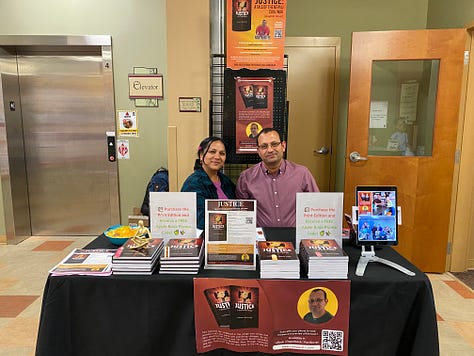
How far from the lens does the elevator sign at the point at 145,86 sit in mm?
3471

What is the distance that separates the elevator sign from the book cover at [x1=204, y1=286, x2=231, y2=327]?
266cm

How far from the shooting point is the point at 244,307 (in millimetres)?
1243

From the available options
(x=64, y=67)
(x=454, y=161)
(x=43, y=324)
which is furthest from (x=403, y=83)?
(x=64, y=67)

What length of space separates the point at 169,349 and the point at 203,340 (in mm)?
148

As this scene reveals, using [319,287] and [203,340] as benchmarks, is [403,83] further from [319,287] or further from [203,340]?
[203,340]

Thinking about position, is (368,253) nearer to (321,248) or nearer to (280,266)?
(321,248)

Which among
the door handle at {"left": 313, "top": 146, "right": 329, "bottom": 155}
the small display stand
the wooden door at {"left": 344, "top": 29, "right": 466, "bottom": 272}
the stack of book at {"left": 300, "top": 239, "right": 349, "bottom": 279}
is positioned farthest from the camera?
the door handle at {"left": 313, "top": 146, "right": 329, "bottom": 155}

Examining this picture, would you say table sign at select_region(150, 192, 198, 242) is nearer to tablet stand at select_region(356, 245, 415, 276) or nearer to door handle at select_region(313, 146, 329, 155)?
tablet stand at select_region(356, 245, 415, 276)

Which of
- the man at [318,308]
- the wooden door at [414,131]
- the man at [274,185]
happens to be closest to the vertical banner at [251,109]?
the man at [274,185]

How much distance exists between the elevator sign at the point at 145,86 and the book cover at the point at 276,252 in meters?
2.56

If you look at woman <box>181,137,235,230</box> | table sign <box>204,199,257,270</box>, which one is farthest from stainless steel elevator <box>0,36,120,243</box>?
table sign <box>204,199,257,270</box>

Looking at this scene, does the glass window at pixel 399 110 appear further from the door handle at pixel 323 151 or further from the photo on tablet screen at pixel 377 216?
the photo on tablet screen at pixel 377 216

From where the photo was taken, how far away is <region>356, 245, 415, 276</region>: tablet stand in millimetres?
1294

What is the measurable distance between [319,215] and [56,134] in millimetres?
3378
